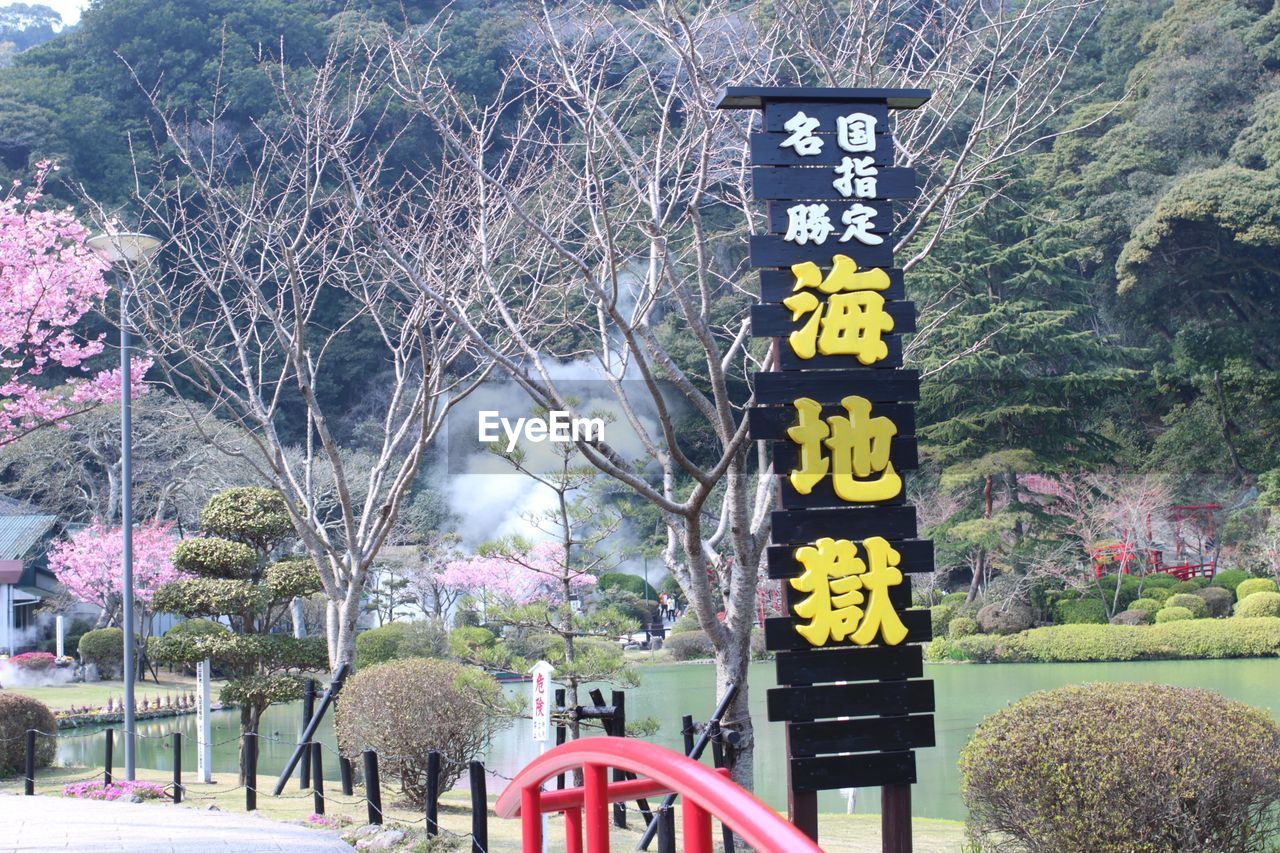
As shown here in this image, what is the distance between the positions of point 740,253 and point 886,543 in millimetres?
22717

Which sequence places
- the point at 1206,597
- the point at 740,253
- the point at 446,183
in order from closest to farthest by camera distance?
the point at 446,183
the point at 1206,597
the point at 740,253

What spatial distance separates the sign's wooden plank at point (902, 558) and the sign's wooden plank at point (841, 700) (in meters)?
0.18

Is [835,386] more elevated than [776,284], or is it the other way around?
[776,284]

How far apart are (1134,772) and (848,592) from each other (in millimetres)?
1205

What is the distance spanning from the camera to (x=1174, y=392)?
2438cm

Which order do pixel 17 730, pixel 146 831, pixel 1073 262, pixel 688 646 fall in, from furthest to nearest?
pixel 1073 262 → pixel 688 646 → pixel 17 730 → pixel 146 831

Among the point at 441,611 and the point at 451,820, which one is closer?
the point at 451,820

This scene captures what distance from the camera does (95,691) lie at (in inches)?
739

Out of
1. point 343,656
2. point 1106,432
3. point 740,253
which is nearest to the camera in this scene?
point 343,656

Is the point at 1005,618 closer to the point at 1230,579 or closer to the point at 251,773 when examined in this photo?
the point at 1230,579

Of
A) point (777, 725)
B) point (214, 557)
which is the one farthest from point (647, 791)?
point (777, 725)

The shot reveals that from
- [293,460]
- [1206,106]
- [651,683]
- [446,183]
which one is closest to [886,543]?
[446,183]

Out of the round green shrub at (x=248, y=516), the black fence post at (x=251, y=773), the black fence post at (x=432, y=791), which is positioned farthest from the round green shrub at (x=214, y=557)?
the black fence post at (x=432, y=791)

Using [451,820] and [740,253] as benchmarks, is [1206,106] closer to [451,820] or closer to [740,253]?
→ [740,253]
